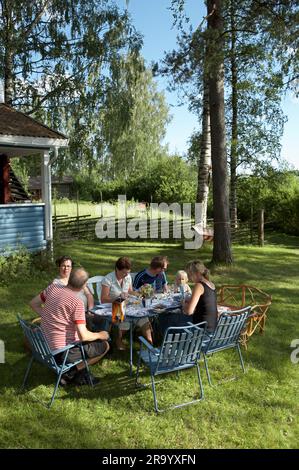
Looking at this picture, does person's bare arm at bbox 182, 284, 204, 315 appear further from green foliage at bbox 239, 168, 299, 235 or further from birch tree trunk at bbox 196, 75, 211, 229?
green foliage at bbox 239, 168, 299, 235

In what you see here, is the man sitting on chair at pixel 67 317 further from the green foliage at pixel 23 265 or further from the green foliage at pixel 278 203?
the green foliage at pixel 278 203

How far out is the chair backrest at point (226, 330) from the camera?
15.7 feet

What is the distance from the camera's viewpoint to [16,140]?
9953mm

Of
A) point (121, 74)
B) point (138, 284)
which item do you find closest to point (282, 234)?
point (121, 74)

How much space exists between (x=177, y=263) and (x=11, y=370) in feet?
24.5

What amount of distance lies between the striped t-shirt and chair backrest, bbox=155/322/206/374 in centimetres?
86

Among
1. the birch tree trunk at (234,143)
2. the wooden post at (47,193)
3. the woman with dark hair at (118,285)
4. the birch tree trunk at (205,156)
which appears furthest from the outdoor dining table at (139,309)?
the birch tree trunk at (234,143)

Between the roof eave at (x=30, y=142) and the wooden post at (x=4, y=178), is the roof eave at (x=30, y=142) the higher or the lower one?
the higher one

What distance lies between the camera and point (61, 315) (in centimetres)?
439

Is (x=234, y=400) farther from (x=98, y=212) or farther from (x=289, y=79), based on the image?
(x=98, y=212)

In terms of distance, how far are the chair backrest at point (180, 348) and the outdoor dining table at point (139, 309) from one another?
70 centimetres

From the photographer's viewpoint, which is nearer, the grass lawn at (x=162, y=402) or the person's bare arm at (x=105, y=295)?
the grass lawn at (x=162, y=402)

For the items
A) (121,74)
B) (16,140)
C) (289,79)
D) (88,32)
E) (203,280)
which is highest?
(88,32)

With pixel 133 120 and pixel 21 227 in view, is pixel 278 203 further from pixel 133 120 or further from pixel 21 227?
pixel 21 227
